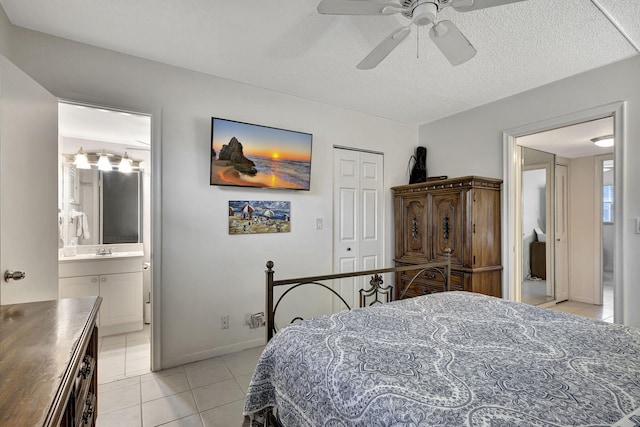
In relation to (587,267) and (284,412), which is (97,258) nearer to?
(284,412)

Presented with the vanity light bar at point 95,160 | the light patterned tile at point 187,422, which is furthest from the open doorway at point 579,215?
the vanity light bar at point 95,160

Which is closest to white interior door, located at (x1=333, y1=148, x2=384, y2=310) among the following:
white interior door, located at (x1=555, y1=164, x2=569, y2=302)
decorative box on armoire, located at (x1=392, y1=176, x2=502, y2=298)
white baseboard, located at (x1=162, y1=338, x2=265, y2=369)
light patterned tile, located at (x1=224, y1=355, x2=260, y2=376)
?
decorative box on armoire, located at (x1=392, y1=176, x2=502, y2=298)

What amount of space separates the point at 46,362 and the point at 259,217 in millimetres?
2201

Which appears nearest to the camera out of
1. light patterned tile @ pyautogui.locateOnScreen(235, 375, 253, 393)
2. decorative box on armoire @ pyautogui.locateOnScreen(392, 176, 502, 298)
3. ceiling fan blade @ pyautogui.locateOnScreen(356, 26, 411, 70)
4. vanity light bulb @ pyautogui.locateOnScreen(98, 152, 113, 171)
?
ceiling fan blade @ pyautogui.locateOnScreen(356, 26, 411, 70)

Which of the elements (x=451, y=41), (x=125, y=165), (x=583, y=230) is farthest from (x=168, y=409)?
(x=583, y=230)

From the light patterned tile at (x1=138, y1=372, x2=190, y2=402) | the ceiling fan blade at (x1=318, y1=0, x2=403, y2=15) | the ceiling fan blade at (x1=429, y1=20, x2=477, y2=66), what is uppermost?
the ceiling fan blade at (x1=318, y1=0, x2=403, y2=15)

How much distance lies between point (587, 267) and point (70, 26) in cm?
649

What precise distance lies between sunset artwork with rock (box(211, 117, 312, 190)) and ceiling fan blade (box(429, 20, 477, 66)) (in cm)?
169

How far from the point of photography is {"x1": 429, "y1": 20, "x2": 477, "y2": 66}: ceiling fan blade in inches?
63.5

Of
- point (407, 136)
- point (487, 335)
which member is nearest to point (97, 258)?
point (487, 335)

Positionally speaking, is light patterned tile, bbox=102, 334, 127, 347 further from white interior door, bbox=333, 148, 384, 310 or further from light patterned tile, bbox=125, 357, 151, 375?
white interior door, bbox=333, 148, 384, 310

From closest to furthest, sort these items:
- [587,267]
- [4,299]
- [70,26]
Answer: [4,299]
[70,26]
[587,267]

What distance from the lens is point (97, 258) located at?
3.24 meters

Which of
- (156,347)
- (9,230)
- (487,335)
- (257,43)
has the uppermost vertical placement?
(257,43)
